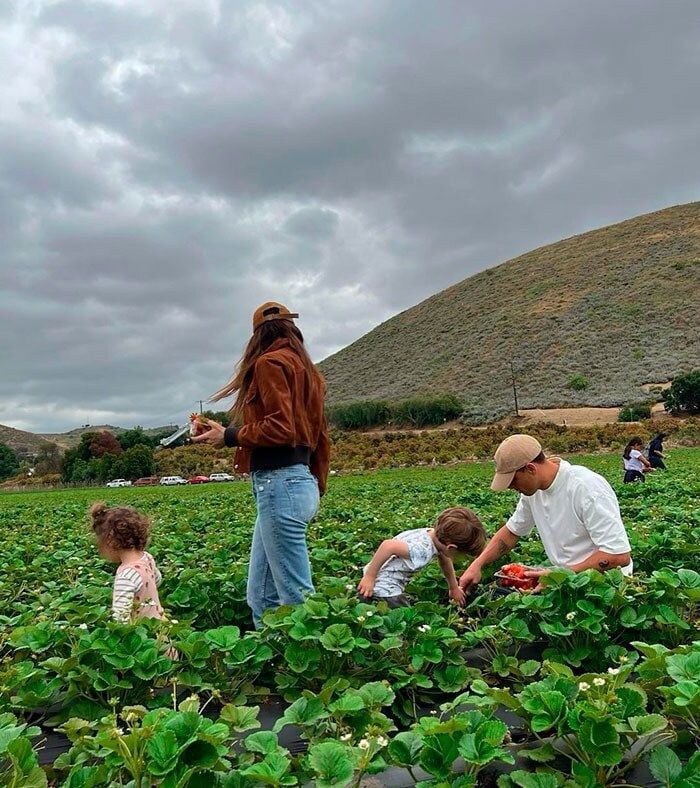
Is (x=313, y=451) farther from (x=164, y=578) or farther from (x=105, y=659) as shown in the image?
(x=164, y=578)

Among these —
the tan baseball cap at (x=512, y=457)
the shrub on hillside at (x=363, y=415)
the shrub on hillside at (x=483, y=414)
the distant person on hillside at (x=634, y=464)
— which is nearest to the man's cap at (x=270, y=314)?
the tan baseball cap at (x=512, y=457)

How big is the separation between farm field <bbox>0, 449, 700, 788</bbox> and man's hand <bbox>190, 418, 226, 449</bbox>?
97cm

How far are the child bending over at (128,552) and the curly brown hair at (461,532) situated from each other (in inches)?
64.6

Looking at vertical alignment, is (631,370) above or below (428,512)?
above

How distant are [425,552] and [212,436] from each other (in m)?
1.40

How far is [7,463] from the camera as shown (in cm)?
7150

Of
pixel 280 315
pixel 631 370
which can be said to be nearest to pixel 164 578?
pixel 280 315

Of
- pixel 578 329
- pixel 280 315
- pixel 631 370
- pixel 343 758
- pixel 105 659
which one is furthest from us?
pixel 578 329

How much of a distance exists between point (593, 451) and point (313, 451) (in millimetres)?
30197

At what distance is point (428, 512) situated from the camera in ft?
30.4

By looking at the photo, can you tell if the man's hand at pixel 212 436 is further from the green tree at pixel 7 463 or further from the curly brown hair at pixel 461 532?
the green tree at pixel 7 463

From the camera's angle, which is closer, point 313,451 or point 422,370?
point 313,451

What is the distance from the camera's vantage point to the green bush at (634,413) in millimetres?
40281

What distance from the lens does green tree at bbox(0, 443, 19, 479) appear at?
2726 inches
